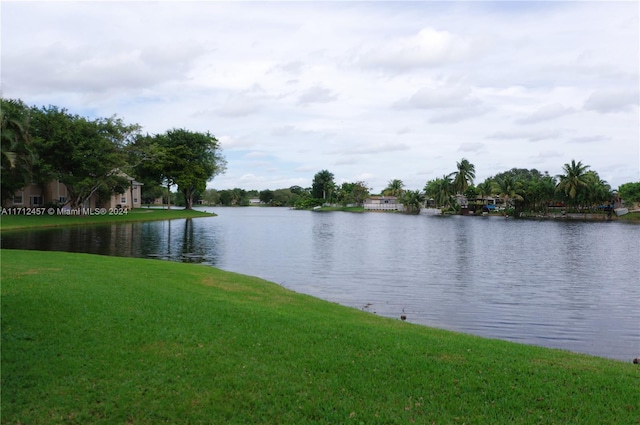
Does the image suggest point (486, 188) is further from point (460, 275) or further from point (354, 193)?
point (460, 275)

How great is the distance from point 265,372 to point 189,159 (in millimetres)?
79690

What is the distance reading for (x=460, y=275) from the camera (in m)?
22.0

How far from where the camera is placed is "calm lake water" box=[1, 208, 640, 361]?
1336 cm

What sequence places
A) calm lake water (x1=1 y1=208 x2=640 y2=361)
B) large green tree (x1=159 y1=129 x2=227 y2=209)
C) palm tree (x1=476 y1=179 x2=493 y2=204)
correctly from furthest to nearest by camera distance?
palm tree (x1=476 y1=179 x2=493 y2=204) < large green tree (x1=159 y1=129 x2=227 y2=209) < calm lake water (x1=1 y1=208 x2=640 y2=361)

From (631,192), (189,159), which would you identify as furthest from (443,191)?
(189,159)

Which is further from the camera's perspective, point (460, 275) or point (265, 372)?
point (460, 275)

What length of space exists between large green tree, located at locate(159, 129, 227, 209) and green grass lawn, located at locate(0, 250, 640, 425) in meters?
67.6

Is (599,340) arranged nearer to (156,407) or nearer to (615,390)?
(615,390)

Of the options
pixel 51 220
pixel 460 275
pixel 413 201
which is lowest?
pixel 460 275

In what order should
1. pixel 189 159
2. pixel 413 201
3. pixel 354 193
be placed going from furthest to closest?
pixel 354 193
pixel 413 201
pixel 189 159

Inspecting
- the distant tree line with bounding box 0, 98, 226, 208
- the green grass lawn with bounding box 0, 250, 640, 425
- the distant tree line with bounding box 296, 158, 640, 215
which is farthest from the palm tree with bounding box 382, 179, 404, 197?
the green grass lawn with bounding box 0, 250, 640, 425

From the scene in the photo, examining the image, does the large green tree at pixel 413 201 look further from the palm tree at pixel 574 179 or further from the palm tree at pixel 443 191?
the palm tree at pixel 574 179

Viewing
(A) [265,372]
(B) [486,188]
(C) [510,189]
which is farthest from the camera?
(B) [486,188]

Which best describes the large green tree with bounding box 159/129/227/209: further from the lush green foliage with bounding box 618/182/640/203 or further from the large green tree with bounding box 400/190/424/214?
the lush green foliage with bounding box 618/182/640/203
